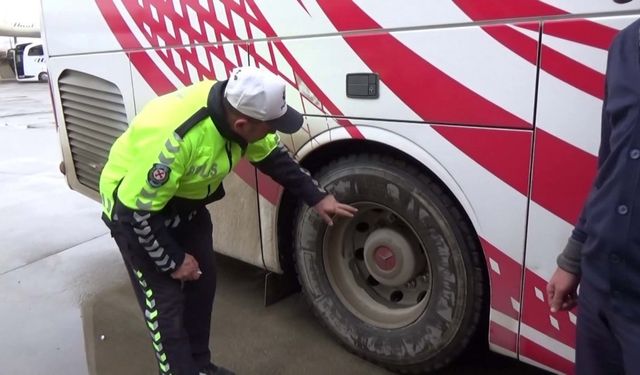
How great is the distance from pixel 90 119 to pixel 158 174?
2347 millimetres

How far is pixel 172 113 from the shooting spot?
7.06 ft

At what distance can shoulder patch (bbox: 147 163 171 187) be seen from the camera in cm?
202

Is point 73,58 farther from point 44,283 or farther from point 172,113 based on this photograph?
point 172,113

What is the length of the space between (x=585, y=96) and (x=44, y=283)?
3.67 metres

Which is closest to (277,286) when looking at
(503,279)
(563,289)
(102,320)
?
(102,320)

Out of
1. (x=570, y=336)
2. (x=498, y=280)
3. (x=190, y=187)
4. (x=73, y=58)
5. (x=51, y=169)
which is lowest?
(x=51, y=169)

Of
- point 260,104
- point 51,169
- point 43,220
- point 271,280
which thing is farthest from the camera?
point 51,169

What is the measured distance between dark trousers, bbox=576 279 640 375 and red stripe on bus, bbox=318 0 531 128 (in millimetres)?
732

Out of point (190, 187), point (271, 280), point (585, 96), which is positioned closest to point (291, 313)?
point (271, 280)

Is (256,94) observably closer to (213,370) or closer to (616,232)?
(616,232)

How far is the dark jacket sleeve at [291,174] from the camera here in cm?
255

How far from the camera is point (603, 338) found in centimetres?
149

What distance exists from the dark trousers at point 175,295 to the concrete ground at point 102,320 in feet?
1.68

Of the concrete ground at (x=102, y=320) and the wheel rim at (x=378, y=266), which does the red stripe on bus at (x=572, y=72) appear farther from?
the concrete ground at (x=102, y=320)
